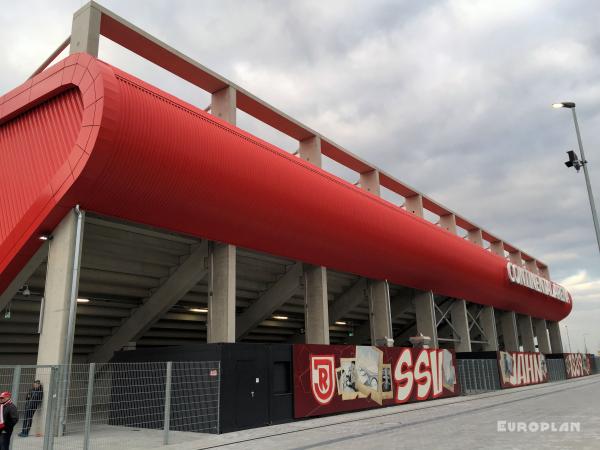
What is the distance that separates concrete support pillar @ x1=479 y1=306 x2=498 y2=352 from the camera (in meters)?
40.5

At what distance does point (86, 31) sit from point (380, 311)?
19.7 metres

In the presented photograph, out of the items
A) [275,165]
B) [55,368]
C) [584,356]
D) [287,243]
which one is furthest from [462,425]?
[584,356]

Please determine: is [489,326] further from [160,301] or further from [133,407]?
[133,407]

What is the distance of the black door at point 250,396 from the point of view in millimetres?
15875

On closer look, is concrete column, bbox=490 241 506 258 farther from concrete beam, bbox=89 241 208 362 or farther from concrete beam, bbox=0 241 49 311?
concrete beam, bbox=0 241 49 311

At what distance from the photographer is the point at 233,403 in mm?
15656

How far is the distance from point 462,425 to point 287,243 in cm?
915

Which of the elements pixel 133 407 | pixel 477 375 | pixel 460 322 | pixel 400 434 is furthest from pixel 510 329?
pixel 133 407

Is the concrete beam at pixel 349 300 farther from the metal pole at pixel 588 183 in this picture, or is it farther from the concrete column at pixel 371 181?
the metal pole at pixel 588 183

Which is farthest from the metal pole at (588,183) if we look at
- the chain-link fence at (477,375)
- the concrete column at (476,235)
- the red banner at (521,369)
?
the concrete column at (476,235)

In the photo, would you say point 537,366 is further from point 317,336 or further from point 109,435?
point 109,435

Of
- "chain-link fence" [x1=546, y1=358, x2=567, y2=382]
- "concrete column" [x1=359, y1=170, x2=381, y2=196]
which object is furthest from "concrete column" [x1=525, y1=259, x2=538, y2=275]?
"concrete column" [x1=359, y1=170, x2=381, y2=196]

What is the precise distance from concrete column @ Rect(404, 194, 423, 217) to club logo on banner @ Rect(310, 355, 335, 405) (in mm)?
17114

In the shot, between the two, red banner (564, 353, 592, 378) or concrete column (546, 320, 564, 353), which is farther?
concrete column (546, 320, 564, 353)
